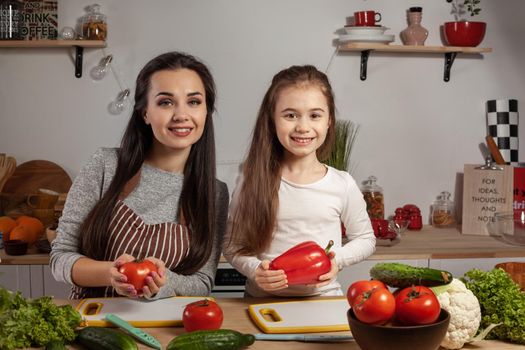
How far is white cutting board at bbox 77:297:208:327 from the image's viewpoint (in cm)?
164

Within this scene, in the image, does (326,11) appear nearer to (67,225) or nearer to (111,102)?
(111,102)

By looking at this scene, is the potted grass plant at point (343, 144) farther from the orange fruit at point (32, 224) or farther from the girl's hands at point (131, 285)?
the girl's hands at point (131, 285)

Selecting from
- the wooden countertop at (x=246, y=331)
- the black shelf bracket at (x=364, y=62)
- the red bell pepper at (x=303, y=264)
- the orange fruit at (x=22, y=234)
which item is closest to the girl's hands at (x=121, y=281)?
the wooden countertop at (x=246, y=331)

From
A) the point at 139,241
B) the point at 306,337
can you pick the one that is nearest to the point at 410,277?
the point at 306,337

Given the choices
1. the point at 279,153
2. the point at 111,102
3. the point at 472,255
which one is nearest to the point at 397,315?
the point at 279,153

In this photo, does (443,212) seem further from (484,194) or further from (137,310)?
(137,310)

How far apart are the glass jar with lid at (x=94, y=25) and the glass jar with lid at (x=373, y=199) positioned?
5.00ft

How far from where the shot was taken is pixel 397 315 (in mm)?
1296

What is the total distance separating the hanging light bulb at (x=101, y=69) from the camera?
11.3ft

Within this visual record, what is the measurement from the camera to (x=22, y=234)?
304 centimetres

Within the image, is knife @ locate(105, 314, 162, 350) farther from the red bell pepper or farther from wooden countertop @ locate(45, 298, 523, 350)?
the red bell pepper

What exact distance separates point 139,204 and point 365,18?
73.5 inches

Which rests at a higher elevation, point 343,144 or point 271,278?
point 343,144

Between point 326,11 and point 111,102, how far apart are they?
3.92 feet
